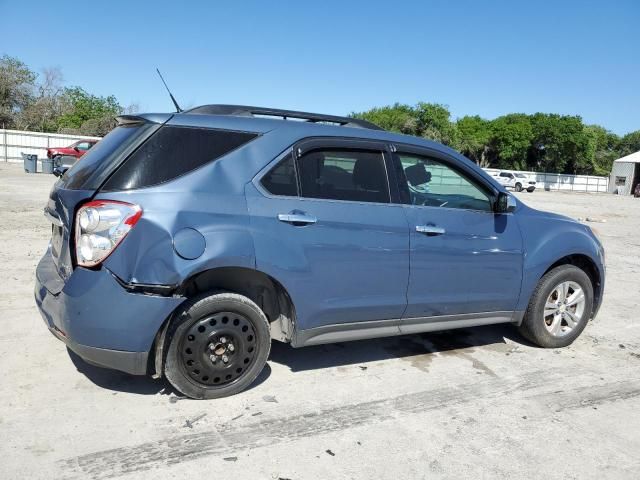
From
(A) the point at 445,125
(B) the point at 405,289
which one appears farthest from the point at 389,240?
(A) the point at 445,125

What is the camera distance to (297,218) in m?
3.55

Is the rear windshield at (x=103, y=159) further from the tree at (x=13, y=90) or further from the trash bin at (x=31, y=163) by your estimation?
the tree at (x=13, y=90)

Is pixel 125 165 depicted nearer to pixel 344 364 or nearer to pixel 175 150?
pixel 175 150

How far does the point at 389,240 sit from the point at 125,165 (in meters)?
1.86

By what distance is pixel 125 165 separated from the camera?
329cm

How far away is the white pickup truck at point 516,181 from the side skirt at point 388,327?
44360mm

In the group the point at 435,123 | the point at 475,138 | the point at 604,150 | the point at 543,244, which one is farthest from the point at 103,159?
the point at 604,150

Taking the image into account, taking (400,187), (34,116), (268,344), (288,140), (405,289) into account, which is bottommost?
(268,344)

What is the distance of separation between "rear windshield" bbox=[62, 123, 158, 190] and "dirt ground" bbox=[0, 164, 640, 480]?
1399 millimetres

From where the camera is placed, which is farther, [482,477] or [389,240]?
[389,240]

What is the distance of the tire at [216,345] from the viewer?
3.35 m

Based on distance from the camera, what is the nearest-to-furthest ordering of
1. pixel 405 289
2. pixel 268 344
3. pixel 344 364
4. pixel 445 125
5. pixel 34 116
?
pixel 268 344 < pixel 405 289 < pixel 344 364 < pixel 34 116 < pixel 445 125

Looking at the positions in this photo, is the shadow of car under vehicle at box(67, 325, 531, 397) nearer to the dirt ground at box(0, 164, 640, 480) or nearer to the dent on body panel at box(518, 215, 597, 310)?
the dirt ground at box(0, 164, 640, 480)

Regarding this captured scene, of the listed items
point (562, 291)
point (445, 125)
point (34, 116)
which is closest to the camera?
point (562, 291)
